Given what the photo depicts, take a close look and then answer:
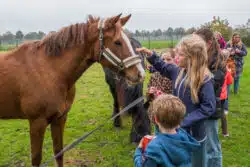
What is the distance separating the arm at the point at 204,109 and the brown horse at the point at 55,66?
821 millimetres

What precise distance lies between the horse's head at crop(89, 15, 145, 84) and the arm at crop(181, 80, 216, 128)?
2.68 ft

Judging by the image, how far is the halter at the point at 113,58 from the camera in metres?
2.89

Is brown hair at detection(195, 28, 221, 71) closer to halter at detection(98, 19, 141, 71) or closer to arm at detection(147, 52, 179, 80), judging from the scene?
arm at detection(147, 52, 179, 80)

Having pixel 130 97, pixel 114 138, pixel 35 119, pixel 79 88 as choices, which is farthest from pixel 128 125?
pixel 79 88

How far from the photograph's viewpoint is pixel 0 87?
3.08 meters

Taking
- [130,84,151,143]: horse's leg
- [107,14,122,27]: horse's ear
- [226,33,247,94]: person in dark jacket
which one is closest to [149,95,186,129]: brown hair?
[107,14,122,27]: horse's ear

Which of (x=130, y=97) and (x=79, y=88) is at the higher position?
(x=130, y=97)

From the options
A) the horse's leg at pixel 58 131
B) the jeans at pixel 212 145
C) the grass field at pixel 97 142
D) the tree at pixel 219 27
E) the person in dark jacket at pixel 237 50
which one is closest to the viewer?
the jeans at pixel 212 145

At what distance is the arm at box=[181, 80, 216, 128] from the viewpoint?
2.25 meters

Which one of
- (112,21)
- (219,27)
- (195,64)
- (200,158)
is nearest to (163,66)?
(195,64)

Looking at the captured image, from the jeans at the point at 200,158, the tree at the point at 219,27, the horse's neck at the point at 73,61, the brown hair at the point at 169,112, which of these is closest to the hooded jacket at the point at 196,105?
the jeans at the point at 200,158

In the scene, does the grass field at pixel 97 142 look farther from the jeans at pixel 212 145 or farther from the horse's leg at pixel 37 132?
the jeans at pixel 212 145

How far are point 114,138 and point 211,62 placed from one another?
2.70 meters

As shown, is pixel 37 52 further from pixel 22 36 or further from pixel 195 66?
pixel 22 36
